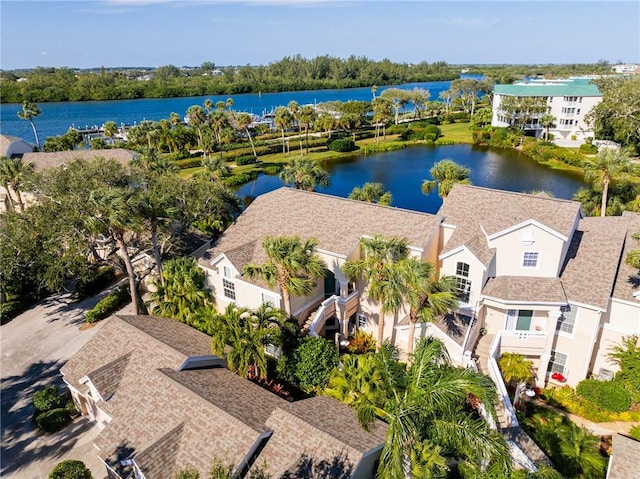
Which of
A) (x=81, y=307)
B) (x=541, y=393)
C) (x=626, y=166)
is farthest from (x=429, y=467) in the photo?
(x=626, y=166)

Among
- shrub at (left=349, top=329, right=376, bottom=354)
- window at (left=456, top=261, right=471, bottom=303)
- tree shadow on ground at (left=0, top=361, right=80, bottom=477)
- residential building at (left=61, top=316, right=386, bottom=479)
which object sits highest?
window at (left=456, top=261, right=471, bottom=303)

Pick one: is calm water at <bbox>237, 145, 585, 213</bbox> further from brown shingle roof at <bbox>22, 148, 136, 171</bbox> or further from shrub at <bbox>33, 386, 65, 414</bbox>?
shrub at <bbox>33, 386, 65, 414</bbox>

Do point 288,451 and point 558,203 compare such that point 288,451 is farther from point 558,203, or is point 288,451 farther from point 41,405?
point 558,203

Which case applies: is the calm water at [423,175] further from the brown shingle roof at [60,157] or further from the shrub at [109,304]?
the shrub at [109,304]

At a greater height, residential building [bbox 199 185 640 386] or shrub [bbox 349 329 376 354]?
residential building [bbox 199 185 640 386]

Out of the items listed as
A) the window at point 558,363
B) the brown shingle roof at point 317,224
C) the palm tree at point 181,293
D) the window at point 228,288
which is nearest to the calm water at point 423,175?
the brown shingle roof at point 317,224

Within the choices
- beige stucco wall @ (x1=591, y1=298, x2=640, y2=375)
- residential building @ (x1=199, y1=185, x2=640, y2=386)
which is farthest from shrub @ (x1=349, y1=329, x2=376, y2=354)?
beige stucco wall @ (x1=591, y1=298, x2=640, y2=375)
